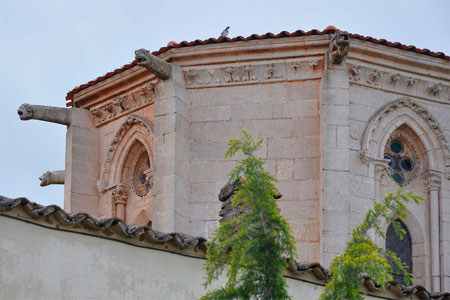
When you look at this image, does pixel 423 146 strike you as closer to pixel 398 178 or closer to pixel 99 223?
pixel 398 178

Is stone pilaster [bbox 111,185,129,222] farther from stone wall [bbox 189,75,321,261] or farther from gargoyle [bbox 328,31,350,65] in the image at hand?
gargoyle [bbox 328,31,350,65]

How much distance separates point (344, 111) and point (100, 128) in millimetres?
3979

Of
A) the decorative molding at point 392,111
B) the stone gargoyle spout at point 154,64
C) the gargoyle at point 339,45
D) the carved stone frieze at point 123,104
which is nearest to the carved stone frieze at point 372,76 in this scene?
the decorative molding at point 392,111

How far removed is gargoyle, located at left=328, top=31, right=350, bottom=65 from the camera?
16359mm

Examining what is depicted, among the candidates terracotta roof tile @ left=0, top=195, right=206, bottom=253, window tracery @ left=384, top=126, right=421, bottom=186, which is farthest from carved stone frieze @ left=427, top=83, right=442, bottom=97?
terracotta roof tile @ left=0, top=195, right=206, bottom=253

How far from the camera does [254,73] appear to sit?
17094 mm

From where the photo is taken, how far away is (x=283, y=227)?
955cm

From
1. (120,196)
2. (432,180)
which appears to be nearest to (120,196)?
(120,196)

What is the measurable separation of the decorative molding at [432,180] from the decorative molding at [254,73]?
2.06m

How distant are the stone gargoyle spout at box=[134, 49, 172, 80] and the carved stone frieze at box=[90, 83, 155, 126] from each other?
49cm

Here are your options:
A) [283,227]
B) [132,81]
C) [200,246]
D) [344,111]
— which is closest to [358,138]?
[344,111]

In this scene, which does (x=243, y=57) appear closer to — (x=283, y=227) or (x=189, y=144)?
(x=189, y=144)

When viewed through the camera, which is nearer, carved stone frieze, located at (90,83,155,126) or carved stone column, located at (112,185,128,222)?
carved stone frieze, located at (90,83,155,126)

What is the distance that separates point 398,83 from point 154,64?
3.37 metres
